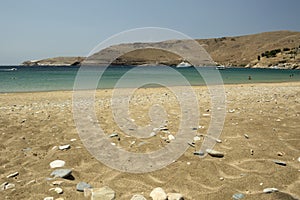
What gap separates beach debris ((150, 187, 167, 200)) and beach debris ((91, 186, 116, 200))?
565 millimetres

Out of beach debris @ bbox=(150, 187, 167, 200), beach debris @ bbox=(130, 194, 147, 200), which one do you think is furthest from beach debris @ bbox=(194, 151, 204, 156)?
beach debris @ bbox=(130, 194, 147, 200)

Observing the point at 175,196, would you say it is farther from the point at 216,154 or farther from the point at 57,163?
the point at 57,163

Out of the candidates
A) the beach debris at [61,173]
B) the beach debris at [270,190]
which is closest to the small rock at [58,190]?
the beach debris at [61,173]

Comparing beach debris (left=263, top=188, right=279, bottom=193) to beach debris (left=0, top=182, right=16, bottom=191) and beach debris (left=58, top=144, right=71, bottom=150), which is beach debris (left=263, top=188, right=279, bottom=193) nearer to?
beach debris (left=0, top=182, right=16, bottom=191)

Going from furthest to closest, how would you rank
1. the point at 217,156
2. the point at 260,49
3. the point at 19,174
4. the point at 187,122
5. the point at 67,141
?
1. the point at 260,49
2. the point at 187,122
3. the point at 67,141
4. the point at 217,156
5. the point at 19,174

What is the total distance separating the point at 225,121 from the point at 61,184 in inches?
212

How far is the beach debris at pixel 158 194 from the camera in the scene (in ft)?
10.5

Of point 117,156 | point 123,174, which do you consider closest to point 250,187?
point 123,174

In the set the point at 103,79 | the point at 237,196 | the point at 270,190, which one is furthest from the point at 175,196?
the point at 103,79

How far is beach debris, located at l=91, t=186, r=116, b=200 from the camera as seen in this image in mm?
3223

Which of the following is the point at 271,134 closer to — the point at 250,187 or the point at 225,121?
the point at 225,121

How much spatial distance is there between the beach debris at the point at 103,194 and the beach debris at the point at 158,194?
57 centimetres

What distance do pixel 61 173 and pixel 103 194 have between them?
3.39 feet

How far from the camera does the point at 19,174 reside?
3924 mm
